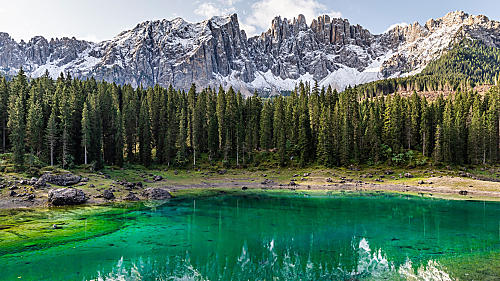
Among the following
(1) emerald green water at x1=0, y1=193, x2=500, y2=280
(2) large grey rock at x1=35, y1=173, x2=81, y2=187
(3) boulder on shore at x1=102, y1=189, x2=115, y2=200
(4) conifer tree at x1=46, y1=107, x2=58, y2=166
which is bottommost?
(1) emerald green water at x1=0, y1=193, x2=500, y2=280

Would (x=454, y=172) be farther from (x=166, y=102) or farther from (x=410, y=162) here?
(x=166, y=102)

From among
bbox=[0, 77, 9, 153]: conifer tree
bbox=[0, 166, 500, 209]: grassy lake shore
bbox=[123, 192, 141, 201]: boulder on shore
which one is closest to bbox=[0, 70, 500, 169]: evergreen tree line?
bbox=[0, 77, 9, 153]: conifer tree

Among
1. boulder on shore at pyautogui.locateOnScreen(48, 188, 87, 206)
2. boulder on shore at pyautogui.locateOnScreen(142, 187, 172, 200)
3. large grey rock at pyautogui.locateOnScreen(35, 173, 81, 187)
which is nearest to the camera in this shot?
boulder on shore at pyautogui.locateOnScreen(48, 188, 87, 206)

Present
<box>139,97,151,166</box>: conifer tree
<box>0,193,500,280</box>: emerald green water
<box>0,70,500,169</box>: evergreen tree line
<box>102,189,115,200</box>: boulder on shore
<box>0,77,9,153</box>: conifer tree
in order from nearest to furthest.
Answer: <box>0,193,500,280</box>: emerald green water
<box>102,189,115,200</box>: boulder on shore
<box>0,77,9,153</box>: conifer tree
<box>0,70,500,169</box>: evergreen tree line
<box>139,97,151,166</box>: conifer tree

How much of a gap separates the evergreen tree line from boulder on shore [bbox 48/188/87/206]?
925 inches

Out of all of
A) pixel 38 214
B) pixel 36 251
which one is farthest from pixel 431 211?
pixel 38 214

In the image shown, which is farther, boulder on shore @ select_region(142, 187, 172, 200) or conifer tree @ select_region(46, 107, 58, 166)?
conifer tree @ select_region(46, 107, 58, 166)

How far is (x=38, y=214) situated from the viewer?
30.3 meters

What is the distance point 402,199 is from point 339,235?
92.8 ft

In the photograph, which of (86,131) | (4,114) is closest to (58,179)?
(86,131)

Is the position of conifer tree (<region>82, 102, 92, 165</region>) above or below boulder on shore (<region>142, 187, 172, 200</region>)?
above

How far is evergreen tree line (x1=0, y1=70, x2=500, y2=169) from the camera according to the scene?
223ft

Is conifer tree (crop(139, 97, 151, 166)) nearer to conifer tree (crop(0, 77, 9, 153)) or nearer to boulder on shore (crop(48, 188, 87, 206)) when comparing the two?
conifer tree (crop(0, 77, 9, 153))

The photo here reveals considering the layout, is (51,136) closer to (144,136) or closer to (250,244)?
(144,136)
